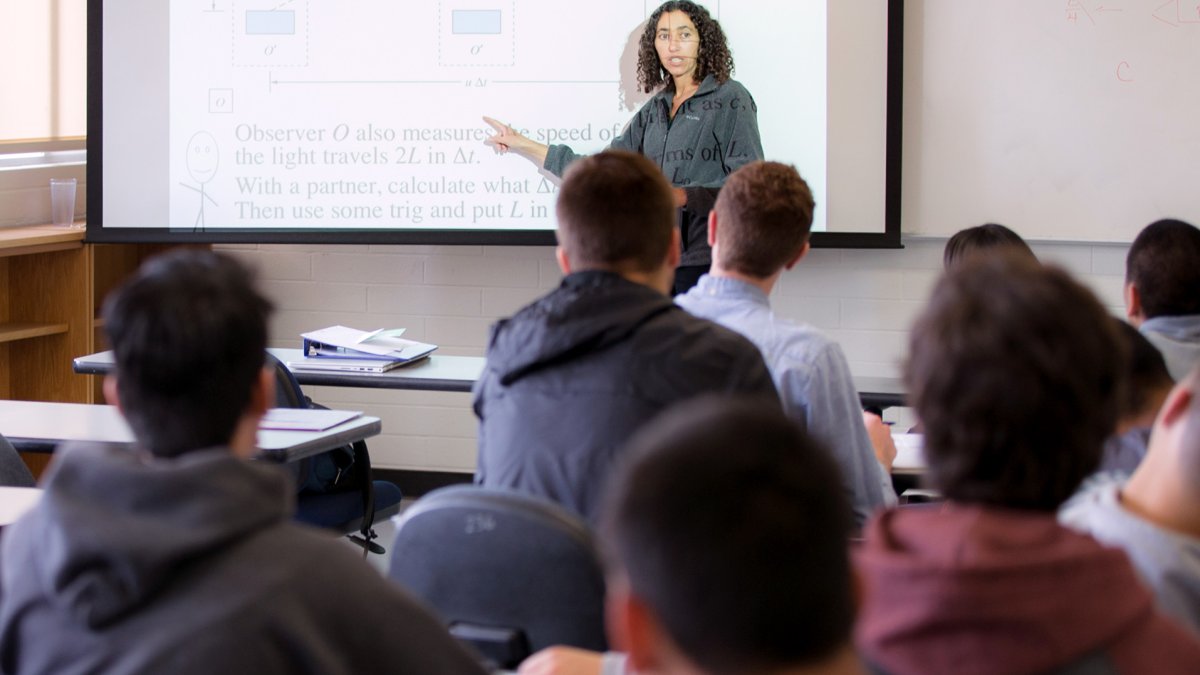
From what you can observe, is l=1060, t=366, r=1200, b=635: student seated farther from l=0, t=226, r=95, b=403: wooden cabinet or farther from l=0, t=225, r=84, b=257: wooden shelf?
l=0, t=226, r=95, b=403: wooden cabinet

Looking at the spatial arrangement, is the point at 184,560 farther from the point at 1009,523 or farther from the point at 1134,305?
the point at 1134,305

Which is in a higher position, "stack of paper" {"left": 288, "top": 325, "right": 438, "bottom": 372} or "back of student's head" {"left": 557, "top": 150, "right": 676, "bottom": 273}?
"back of student's head" {"left": 557, "top": 150, "right": 676, "bottom": 273}

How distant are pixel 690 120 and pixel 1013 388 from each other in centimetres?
307

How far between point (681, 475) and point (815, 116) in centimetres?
358

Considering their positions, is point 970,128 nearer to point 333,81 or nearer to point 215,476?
point 333,81

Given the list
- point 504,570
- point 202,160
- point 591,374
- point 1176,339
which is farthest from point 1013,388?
point 202,160

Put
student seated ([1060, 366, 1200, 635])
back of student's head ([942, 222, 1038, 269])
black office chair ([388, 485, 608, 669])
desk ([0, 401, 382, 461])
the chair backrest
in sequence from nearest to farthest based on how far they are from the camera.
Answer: student seated ([1060, 366, 1200, 635])
black office chair ([388, 485, 608, 669])
desk ([0, 401, 382, 461])
back of student's head ([942, 222, 1038, 269])
the chair backrest

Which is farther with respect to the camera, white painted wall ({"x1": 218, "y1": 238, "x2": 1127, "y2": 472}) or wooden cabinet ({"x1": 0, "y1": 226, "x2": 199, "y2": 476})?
wooden cabinet ({"x1": 0, "y1": 226, "x2": 199, "y2": 476})

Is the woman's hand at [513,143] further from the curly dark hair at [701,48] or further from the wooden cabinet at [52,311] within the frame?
the wooden cabinet at [52,311]

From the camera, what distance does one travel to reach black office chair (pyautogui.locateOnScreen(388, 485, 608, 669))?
1.45 metres

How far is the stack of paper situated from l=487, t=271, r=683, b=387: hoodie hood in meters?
1.65

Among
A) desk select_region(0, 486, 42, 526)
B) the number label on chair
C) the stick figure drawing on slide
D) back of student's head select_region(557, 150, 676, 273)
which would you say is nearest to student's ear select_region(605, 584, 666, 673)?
the number label on chair

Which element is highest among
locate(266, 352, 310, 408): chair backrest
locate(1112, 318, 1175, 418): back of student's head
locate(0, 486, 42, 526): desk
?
locate(1112, 318, 1175, 418): back of student's head

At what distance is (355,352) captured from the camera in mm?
3535
